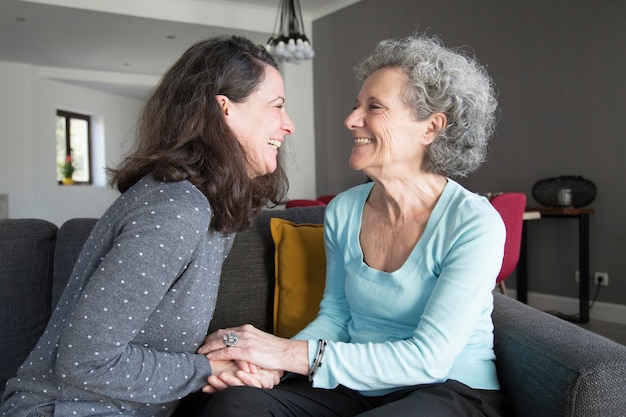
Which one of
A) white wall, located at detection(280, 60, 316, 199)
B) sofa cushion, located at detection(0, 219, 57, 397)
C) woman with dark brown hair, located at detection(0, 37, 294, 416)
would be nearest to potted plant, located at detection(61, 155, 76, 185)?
white wall, located at detection(280, 60, 316, 199)

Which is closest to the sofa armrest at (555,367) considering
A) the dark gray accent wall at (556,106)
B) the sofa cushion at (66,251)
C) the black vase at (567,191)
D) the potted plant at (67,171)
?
the sofa cushion at (66,251)

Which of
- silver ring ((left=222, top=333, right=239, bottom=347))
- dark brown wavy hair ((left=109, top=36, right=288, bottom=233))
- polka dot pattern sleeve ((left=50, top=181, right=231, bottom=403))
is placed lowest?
silver ring ((left=222, top=333, right=239, bottom=347))

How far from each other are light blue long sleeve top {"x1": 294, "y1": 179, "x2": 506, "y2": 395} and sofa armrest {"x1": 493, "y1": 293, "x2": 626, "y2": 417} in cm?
5

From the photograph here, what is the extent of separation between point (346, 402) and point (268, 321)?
57 cm

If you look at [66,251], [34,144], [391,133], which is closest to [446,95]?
[391,133]

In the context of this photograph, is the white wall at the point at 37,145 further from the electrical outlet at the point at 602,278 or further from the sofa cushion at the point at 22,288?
the sofa cushion at the point at 22,288

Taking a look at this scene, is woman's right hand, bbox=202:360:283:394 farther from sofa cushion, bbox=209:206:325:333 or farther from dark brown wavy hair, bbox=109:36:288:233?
sofa cushion, bbox=209:206:325:333

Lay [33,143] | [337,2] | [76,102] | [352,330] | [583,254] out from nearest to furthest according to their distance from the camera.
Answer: [352,330]
[583,254]
[337,2]
[33,143]
[76,102]

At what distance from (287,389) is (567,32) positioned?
434cm

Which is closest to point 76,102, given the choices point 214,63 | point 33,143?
point 33,143

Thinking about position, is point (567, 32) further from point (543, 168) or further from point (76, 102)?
point (76, 102)

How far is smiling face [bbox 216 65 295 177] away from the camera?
51.7 inches

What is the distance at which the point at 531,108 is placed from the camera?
4906 mm

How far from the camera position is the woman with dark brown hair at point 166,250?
103cm
